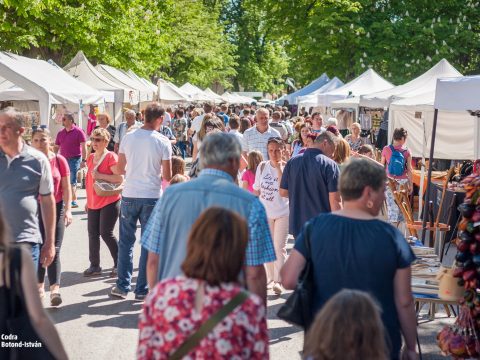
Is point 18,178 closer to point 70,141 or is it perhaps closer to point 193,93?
point 70,141

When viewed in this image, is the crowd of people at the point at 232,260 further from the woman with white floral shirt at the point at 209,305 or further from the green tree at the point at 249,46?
the green tree at the point at 249,46

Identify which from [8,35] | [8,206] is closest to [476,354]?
[8,206]

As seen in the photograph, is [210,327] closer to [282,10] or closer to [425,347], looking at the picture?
[425,347]

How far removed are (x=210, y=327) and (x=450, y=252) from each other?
964 centimetres

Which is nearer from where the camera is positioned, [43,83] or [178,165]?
[178,165]

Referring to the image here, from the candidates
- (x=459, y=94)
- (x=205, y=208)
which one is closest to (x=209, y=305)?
(x=205, y=208)

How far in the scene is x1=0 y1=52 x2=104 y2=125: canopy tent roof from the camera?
1728 centimetres

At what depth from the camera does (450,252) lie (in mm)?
12234

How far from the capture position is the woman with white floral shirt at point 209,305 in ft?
10.3

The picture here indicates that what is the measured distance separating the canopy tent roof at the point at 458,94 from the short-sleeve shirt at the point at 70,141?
848 centimetres

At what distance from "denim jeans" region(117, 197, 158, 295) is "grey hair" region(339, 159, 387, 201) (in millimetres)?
4251

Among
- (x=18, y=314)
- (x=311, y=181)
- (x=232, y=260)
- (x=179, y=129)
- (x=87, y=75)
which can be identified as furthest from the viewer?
(x=87, y=75)

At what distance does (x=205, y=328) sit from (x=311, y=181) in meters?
4.53

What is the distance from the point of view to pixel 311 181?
7.59 metres
